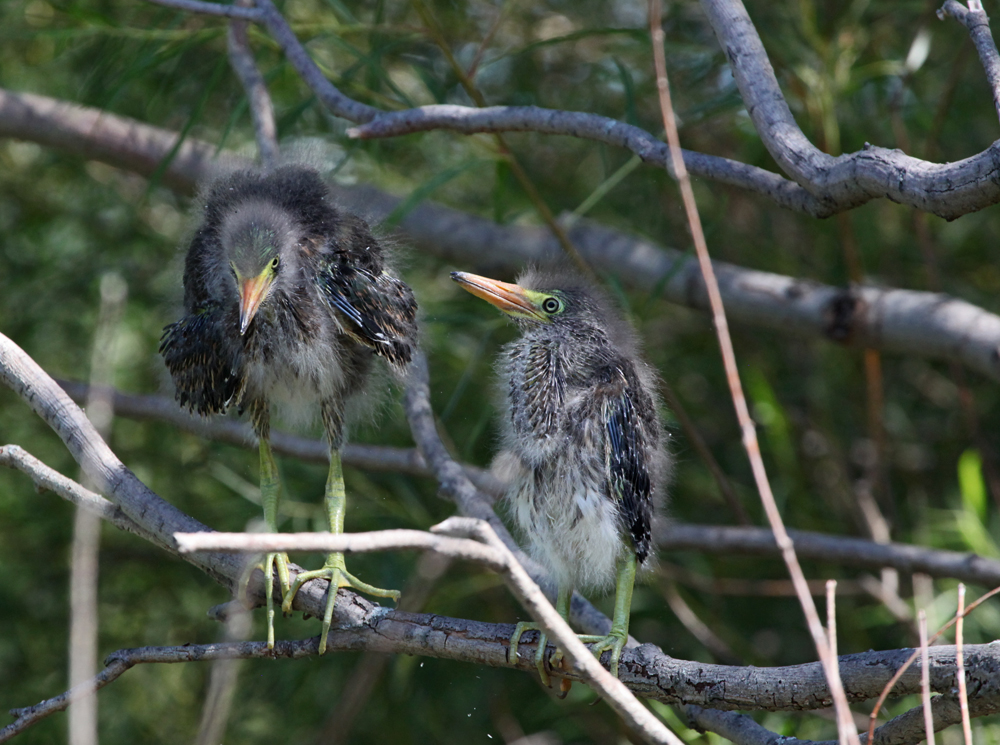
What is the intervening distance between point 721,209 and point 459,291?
3.86ft

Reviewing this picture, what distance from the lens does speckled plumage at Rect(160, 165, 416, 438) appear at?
246cm

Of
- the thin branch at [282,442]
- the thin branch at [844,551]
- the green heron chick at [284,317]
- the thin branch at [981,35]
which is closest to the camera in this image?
the thin branch at [981,35]

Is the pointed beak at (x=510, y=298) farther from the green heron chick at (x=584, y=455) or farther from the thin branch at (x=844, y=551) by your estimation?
the thin branch at (x=844, y=551)

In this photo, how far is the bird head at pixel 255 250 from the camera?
2324 millimetres

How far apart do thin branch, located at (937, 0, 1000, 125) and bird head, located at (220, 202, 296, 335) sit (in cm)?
146

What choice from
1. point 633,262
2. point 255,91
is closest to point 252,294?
point 255,91

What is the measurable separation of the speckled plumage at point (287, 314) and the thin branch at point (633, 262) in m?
0.54

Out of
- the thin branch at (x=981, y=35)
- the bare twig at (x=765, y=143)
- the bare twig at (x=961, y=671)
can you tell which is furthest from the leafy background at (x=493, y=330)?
the bare twig at (x=961, y=671)

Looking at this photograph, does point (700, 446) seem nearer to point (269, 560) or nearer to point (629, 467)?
point (629, 467)

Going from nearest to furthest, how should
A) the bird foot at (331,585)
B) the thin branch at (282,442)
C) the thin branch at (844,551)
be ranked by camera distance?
the bird foot at (331,585) < the thin branch at (844,551) < the thin branch at (282,442)

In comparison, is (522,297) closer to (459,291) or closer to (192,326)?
(192,326)

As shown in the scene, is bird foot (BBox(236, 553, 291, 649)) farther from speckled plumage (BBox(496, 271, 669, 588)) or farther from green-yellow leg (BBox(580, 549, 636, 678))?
green-yellow leg (BBox(580, 549, 636, 678))

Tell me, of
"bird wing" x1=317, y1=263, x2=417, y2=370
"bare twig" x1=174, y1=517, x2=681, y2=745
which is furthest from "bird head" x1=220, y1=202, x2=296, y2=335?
"bare twig" x1=174, y1=517, x2=681, y2=745

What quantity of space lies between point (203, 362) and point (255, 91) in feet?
4.19
